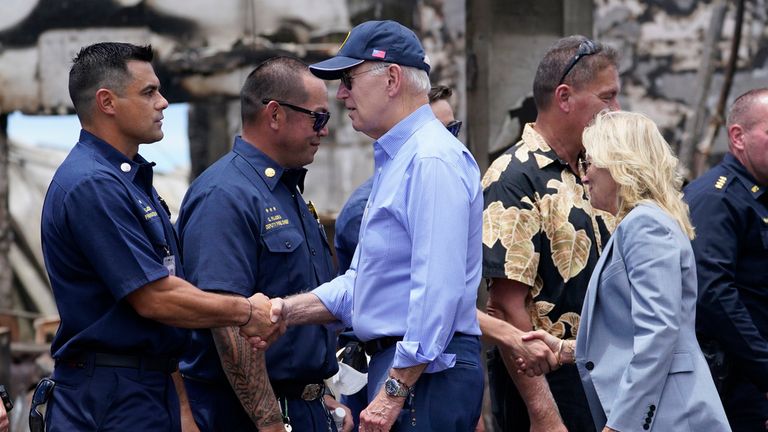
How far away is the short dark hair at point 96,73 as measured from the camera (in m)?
4.39

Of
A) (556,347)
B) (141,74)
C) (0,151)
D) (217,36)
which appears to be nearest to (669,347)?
(556,347)

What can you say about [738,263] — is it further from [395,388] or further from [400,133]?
[395,388]

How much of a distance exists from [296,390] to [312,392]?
0.09 m

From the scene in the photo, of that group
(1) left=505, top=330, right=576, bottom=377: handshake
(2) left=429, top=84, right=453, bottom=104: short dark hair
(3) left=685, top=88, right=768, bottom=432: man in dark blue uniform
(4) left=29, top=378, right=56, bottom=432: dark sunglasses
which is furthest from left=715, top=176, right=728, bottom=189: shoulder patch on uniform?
(4) left=29, top=378, right=56, bottom=432: dark sunglasses

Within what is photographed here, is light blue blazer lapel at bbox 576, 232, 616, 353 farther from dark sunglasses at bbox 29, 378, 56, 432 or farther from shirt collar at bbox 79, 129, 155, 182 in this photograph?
dark sunglasses at bbox 29, 378, 56, 432

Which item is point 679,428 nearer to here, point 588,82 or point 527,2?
point 588,82

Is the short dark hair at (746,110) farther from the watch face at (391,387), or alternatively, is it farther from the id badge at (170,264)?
the id badge at (170,264)

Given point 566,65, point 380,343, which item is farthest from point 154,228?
point 566,65

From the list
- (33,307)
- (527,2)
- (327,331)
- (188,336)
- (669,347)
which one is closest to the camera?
(669,347)

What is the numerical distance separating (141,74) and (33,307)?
6771mm

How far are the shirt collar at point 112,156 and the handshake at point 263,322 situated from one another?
61 centimetres

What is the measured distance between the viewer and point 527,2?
680cm

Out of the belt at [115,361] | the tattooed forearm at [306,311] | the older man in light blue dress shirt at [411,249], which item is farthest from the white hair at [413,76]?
the belt at [115,361]

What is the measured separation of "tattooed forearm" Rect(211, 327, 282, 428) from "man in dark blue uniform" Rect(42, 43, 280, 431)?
143mm
